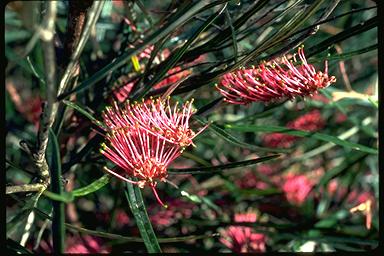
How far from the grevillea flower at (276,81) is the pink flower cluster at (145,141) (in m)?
0.07

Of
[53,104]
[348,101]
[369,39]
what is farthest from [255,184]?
[53,104]

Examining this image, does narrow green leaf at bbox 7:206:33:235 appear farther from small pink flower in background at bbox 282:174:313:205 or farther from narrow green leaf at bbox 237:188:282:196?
small pink flower in background at bbox 282:174:313:205

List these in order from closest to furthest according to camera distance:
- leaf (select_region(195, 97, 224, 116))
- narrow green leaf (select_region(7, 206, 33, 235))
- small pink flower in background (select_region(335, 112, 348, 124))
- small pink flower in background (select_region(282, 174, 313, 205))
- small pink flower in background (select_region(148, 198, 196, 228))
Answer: narrow green leaf (select_region(7, 206, 33, 235))
leaf (select_region(195, 97, 224, 116))
small pink flower in background (select_region(148, 198, 196, 228))
small pink flower in background (select_region(282, 174, 313, 205))
small pink flower in background (select_region(335, 112, 348, 124))

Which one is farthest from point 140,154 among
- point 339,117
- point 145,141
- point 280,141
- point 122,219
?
point 339,117

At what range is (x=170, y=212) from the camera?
1.14 metres

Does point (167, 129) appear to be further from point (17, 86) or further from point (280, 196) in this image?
point (17, 86)

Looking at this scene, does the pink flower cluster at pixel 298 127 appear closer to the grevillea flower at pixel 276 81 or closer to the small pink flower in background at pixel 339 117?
the small pink flower in background at pixel 339 117

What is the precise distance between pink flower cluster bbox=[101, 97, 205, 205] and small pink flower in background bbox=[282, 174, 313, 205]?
710 millimetres

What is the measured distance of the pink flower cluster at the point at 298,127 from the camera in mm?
1338

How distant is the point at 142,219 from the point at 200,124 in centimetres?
18

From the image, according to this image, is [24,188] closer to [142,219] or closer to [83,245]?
[142,219]

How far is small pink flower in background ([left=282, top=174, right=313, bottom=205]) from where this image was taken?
131 centimetres

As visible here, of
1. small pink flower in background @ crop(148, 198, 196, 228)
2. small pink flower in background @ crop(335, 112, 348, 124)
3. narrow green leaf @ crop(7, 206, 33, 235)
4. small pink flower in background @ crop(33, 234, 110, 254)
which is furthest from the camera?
small pink flower in background @ crop(335, 112, 348, 124)

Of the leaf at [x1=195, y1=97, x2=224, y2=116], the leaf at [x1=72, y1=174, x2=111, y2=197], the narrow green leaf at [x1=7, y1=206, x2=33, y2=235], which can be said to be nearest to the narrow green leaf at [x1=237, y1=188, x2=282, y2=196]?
the leaf at [x1=195, y1=97, x2=224, y2=116]
